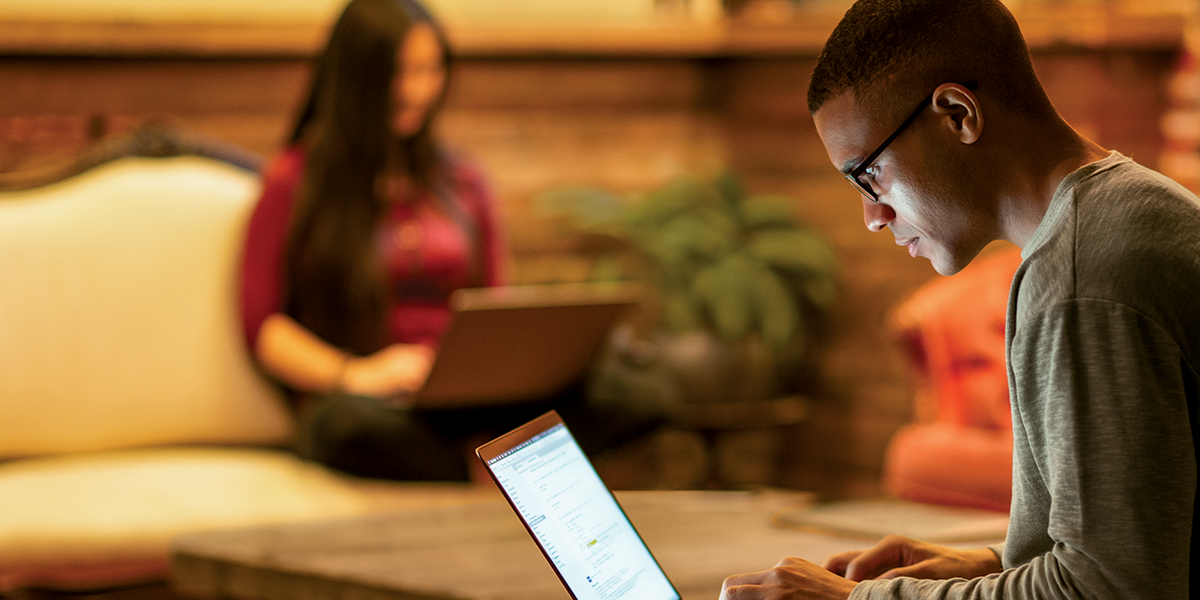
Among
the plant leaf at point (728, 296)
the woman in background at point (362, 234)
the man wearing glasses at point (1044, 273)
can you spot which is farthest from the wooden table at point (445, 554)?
the plant leaf at point (728, 296)

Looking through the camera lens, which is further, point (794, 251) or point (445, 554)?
point (794, 251)

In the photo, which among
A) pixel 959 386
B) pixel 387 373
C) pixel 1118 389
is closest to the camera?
pixel 1118 389

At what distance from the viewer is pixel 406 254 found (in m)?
2.43

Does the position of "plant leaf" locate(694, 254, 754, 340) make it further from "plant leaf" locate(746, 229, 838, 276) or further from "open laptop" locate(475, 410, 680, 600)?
"open laptop" locate(475, 410, 680, 600)

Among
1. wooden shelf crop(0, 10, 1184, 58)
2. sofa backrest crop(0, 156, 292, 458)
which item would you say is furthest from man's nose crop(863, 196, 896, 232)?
wooden shelf crop(0, 10, 1184, 58)

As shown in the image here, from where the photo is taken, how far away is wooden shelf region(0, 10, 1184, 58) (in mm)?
2807

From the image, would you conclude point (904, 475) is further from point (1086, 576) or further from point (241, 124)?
point (241, 124)

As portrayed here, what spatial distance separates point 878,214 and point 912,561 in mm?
297

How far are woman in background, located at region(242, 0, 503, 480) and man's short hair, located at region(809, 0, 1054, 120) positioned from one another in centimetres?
146

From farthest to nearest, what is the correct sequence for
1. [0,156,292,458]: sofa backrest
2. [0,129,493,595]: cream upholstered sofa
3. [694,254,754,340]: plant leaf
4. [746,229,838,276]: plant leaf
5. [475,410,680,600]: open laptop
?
[746,229,838,276]: plant leaf < [694,254,754,340]: plant leaf < [0,156,292,458]: sofa backrest < [0,129,493,595]: cream upholstered sofa < [475,410,680,600]: open laptop

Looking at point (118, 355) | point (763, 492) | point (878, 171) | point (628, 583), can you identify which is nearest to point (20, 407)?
point (118, 355)

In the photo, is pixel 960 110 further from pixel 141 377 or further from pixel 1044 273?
pixel 141 377

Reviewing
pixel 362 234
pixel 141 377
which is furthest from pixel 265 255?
pixel 141 377

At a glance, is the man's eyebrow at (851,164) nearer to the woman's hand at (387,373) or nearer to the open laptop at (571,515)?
the open laptop at (571,515)
